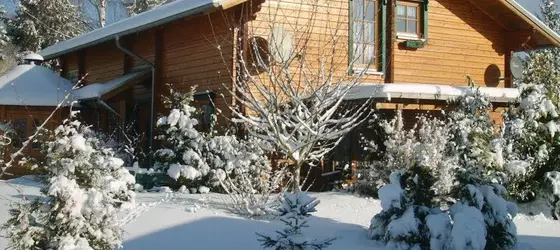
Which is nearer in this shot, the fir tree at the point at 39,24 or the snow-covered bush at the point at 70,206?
the snow-covered bush at the point at 70,206

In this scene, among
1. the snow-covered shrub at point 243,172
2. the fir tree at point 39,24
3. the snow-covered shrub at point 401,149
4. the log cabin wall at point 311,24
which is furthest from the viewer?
the fir tree at point 39,24

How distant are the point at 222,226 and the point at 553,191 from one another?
5.99m

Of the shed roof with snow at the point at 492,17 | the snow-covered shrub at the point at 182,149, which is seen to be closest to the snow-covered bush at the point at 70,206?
the snow-covered shrub at the point at 182,149

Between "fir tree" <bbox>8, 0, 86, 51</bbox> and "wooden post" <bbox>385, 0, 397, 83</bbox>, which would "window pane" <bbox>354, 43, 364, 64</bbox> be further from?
"fir tree" <bbox>8, 0, 86, 51</bbox>

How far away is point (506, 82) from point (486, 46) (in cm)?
117

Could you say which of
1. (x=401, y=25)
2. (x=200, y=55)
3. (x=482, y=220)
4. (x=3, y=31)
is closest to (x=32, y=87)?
(x=200, y=55)

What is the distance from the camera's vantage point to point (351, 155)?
13.2 meters

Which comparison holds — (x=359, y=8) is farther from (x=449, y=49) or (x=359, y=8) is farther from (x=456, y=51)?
(x=456, y=51)

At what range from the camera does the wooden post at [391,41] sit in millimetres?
15312

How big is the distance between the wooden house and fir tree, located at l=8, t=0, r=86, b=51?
47.5 ft

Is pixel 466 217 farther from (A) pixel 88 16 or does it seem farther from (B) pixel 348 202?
(A) pixel 88 16

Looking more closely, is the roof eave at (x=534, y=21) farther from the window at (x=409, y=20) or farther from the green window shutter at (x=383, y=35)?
the green window shutter at (x=383, y=35)

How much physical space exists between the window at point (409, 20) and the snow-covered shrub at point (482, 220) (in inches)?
329

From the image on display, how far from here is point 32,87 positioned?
18734 mm
